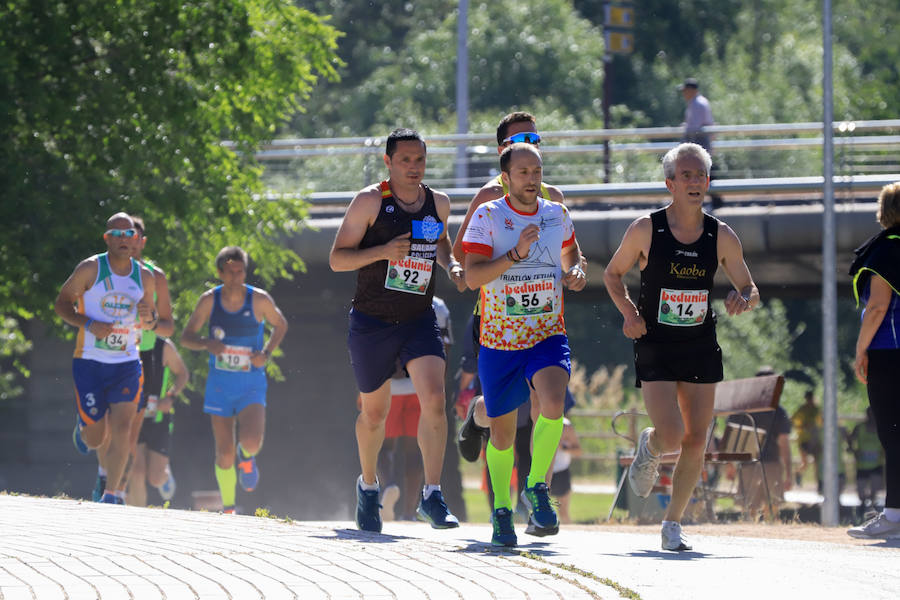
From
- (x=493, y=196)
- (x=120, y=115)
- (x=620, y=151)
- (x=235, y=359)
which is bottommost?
(x=235, y=359)

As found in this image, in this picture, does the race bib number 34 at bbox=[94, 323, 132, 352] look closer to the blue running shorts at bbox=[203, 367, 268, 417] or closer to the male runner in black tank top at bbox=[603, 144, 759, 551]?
the blue running shorts at bbox=[203, 367, 268, 417]

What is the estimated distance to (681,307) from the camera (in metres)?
8.56

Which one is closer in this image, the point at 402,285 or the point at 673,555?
the point at 673,555

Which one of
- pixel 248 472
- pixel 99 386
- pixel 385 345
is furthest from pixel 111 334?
pixel 385 345

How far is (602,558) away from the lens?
8039 mm

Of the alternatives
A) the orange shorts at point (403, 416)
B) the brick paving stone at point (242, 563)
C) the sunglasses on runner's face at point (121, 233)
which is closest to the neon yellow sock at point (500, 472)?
the brick paving stone at point (242, 563)

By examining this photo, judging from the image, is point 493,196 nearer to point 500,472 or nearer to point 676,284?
point 676,284

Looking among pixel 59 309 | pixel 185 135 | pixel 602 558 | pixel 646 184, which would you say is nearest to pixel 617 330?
pixel 646 184

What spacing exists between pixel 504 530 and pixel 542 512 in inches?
8.1

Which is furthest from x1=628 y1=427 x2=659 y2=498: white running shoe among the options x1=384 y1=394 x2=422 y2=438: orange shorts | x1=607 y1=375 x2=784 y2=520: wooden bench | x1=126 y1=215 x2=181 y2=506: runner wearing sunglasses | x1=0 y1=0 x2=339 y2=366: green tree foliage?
x1=0 y1=0 x2=339 y2=366: green tree foliage

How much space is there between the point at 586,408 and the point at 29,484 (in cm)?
1585

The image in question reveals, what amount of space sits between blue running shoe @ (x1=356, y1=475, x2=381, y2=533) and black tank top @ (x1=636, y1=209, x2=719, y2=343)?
175 cm

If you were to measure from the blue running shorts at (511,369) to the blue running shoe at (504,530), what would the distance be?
50 centimetres

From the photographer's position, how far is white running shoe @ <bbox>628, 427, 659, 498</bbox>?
9.18 metres
